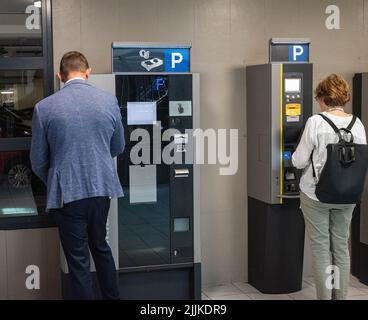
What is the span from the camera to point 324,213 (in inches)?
144

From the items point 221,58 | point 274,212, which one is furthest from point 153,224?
point 221,58

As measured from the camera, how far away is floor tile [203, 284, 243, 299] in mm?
4508

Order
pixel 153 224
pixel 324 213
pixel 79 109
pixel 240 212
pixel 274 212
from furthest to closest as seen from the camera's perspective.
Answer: pixel 240 212
pixel 274 212
pixel 153 224
pixel 324 213
pixel 79 109

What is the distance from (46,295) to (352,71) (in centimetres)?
298

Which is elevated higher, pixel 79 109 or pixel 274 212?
pixel 79 109

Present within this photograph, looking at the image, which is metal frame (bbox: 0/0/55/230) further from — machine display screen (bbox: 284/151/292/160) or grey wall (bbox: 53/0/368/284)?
machine display screen (bbox: 284/151/292/160)

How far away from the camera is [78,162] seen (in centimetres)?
324

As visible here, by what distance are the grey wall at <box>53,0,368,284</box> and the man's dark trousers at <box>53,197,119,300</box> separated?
53.6 inches

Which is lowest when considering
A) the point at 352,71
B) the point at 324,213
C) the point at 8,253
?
the point at 8,253

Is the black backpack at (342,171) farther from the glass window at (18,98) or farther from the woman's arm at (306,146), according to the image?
the glass window at (18,98)

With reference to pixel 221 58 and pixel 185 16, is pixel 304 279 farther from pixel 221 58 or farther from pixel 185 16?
pixel 185 16

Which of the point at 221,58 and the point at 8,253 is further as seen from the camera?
the point at 221,58

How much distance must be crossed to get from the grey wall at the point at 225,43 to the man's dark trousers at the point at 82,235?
1.36m

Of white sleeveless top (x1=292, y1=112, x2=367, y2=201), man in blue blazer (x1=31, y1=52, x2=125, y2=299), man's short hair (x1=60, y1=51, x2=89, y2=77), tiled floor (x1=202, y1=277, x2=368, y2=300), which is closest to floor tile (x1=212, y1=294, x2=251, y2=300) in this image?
tiled floor (x1=202, y1=277, x2=368, y2=300)
